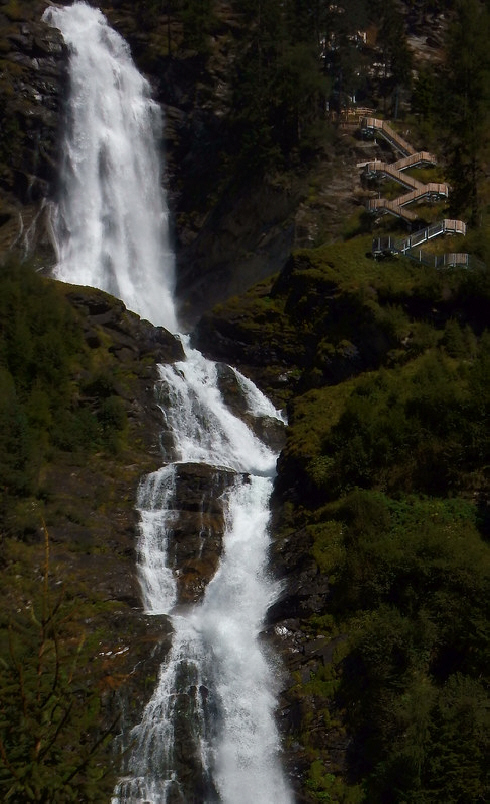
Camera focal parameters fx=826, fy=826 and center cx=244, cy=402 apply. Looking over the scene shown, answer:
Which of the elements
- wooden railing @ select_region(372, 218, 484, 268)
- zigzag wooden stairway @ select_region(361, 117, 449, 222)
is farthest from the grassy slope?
zigzag wooden stairway @ select_region(361, 117, 449, 222)

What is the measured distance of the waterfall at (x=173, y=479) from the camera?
1923cm

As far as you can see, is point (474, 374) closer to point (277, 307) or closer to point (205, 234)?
point (277, 307)

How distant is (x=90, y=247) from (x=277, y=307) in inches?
577

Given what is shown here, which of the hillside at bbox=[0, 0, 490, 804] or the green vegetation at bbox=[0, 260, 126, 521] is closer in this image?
the hillside at bbox=[0, 0, 490, 804]

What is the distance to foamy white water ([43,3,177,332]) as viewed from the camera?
48594 mm

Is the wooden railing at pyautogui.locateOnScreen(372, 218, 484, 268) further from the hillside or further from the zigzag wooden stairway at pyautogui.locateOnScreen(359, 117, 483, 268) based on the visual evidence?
the hillside

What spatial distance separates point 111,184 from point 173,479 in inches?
1083

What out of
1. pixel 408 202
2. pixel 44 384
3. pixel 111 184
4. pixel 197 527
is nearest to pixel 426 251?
pixel 408 202

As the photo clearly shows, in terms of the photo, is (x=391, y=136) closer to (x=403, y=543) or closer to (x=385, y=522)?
(x=385, y=522)

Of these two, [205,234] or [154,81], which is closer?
[205,234]

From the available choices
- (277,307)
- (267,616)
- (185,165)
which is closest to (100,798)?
(267,616)

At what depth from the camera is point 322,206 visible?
45.9 metres

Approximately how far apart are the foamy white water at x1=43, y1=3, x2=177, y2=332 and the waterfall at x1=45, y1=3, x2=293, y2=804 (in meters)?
0.08

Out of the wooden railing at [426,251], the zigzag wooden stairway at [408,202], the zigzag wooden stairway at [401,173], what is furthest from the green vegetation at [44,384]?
the zigzag wooden stairway at [401,173]
